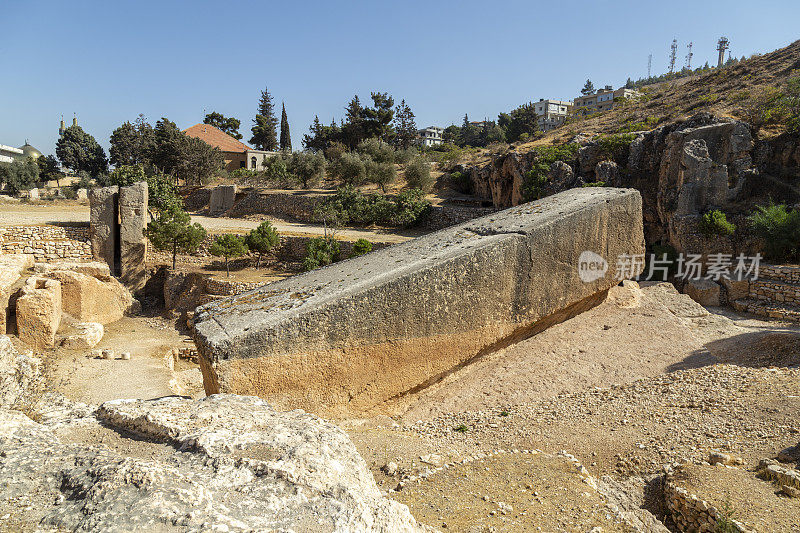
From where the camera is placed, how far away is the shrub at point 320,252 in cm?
1608

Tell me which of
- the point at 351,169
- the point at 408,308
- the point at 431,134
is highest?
the point at 431,134

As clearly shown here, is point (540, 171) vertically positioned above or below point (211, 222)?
above

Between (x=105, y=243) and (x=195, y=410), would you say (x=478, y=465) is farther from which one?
(x=105, y=243)

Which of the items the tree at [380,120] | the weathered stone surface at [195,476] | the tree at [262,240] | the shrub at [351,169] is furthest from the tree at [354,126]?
the weathered stone surface at [195,476]

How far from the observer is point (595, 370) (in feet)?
18.3

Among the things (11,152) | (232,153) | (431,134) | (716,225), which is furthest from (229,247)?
(431,134)

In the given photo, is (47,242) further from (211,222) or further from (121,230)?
(211,222)

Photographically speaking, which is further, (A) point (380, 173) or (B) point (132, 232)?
(A) point (380, 173)

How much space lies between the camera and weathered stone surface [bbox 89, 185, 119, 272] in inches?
604

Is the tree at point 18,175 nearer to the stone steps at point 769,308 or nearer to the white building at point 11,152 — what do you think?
the white building at point 11,152

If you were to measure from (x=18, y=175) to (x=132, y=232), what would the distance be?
26839 mm

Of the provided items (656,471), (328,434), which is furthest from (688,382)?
(328,434)

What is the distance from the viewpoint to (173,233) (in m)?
16.1

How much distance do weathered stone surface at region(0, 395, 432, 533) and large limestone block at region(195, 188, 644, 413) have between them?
1429mm
